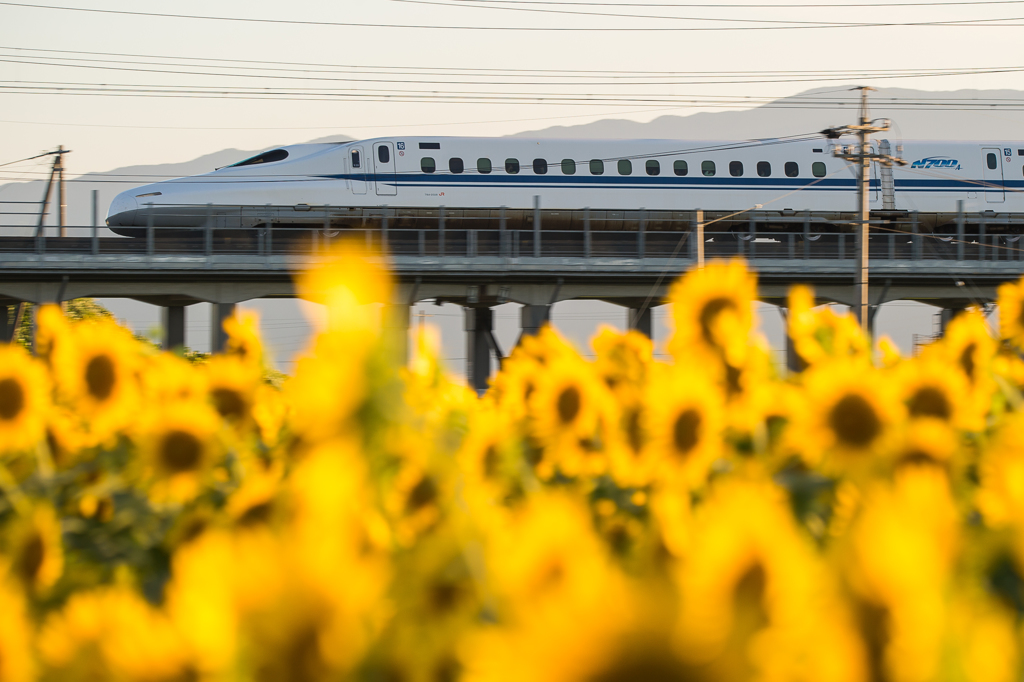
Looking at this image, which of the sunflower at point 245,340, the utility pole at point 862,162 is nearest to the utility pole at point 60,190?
the utility pole at point 862,162

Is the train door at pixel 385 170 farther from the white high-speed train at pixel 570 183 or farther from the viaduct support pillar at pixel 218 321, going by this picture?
the viaduct support pillar at pixel 218 321

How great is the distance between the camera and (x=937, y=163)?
37.0 m

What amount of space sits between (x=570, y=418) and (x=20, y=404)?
132 centimetres

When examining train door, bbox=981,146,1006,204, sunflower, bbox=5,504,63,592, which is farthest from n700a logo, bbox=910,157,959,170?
sunflower, bbox=5,504,63,592

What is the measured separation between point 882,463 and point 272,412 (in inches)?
64.7

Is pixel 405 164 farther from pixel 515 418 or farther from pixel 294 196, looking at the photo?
pixel 515 418

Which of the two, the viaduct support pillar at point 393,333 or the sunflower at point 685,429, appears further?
the sunflower at point 685,429

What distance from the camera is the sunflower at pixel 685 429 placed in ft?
6.87

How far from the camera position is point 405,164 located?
108ft

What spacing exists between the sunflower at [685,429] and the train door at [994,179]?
1558 inches

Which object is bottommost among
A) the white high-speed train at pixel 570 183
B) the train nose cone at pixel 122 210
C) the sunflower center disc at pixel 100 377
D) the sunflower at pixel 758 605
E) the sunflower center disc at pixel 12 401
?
the sunflower at pixel 758 605

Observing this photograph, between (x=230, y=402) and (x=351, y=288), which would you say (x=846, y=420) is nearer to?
(x=351, y=288)

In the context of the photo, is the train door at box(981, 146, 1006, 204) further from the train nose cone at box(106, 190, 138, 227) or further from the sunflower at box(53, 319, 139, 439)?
the sunflower at box(53, 319, 139, 439)

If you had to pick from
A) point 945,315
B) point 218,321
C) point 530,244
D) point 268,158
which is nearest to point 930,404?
point 530,244
